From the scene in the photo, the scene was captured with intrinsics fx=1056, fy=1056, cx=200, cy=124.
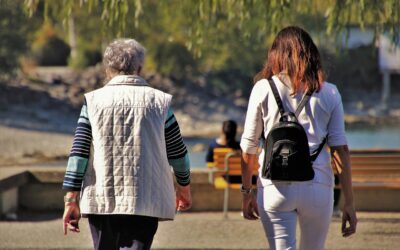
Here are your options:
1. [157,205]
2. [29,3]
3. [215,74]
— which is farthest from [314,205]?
[215,74]

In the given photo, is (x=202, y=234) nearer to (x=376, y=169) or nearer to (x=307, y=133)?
(x=376, y=169)

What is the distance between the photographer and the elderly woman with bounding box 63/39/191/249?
16.3 feet

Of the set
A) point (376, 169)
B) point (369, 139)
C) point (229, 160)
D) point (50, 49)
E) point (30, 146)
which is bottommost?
point (369, 139)

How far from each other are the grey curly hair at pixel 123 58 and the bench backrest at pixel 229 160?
5136mm

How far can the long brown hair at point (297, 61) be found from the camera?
4953mm

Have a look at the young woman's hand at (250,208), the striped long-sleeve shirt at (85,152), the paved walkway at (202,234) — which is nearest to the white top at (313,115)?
the young woman's hand at (250,208)

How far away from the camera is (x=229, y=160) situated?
33.6 ft

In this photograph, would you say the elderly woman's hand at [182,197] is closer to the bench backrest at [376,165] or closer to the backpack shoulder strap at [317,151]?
the backpack shoulder strap at [317,151]

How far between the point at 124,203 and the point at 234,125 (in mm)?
6177

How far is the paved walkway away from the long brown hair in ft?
12.7

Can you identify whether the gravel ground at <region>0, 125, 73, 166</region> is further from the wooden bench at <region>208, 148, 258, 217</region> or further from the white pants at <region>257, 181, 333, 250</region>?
the white pants at <region>257, 181, 333, 250</region>

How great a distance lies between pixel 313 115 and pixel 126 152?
2.94 feet

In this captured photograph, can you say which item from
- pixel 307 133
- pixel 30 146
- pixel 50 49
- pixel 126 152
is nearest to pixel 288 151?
pixel 307 133

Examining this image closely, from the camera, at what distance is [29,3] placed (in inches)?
356
